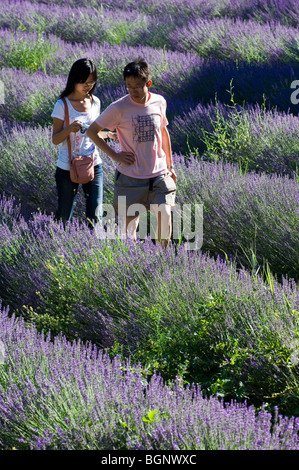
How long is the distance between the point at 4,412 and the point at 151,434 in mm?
613

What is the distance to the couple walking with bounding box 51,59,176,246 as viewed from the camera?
4188mm

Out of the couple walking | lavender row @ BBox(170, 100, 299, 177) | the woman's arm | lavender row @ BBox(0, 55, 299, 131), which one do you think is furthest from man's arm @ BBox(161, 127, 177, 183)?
lavender row @ BBox(0, 55, 299, 131)

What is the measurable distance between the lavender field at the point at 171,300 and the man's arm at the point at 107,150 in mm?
465

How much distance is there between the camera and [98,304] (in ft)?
12.1

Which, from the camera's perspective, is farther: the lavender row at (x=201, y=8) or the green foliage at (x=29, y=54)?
the lavender row at (x=201, y=8)

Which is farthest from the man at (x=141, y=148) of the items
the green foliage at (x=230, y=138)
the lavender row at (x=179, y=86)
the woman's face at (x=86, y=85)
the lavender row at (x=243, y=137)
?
the lavender row at (x=179, y=86)

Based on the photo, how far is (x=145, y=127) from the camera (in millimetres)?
4184

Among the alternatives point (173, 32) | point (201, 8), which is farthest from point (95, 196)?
point (201, 8)

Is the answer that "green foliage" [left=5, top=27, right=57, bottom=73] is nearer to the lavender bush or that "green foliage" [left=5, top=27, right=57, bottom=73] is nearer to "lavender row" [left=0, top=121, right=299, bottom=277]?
the lavender bush

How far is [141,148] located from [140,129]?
0.11 meters

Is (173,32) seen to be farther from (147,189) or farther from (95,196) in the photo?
(147,189)

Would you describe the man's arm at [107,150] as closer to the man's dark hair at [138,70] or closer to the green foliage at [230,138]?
the man's dark hair at [138,70]

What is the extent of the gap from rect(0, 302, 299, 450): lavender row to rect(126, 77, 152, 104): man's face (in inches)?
68.3

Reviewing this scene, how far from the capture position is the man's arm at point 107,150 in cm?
423
